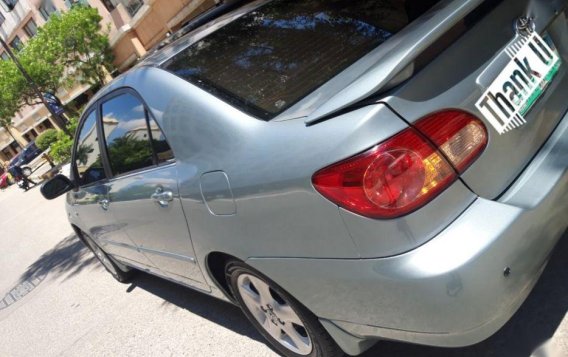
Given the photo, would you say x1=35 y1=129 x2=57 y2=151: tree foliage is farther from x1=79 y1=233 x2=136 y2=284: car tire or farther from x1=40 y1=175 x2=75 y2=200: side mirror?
x1=40 y1=175 x2=75 y2=200: side mirror

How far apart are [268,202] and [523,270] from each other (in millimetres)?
952

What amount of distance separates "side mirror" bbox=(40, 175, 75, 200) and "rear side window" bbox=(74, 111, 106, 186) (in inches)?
6.5

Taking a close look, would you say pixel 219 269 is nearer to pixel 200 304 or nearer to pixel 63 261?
pixel 200 304

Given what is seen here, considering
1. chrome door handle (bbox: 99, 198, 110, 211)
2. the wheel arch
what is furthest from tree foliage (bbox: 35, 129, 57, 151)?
the wheel arch

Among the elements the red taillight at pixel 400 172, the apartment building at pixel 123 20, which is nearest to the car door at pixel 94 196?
the red taillight at pixel 400 172

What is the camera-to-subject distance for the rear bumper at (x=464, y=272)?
1552mm

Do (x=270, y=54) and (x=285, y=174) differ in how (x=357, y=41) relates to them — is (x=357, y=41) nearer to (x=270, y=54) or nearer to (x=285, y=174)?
(x=270, y=54)

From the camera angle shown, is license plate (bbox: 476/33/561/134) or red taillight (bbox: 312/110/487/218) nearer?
red taillight (bbox: 312/110/487/218)

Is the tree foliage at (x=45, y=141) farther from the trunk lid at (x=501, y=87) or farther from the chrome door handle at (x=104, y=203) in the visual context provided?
the trunk lid at (x=501, y=87)

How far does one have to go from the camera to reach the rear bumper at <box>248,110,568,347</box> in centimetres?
155

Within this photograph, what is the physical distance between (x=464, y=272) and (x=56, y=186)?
3616mm

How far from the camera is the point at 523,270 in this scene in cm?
166

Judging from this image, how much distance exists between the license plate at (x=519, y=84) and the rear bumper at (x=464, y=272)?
0.22 metres

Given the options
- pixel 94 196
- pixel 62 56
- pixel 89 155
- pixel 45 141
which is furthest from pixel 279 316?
pixel 45 141
